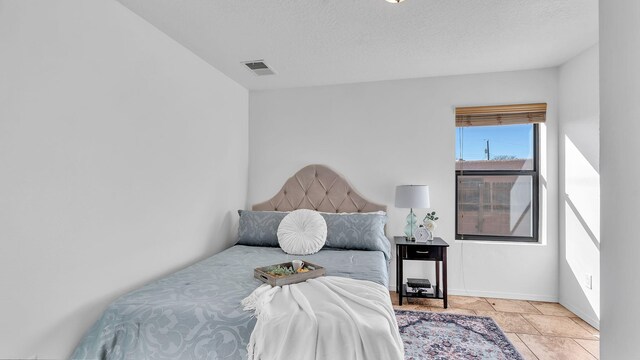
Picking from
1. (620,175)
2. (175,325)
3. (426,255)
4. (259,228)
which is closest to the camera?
(620,175)

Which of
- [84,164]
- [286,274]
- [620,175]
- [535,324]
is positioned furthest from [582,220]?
[84,164]

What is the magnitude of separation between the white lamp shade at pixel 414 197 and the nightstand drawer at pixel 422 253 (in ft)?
1.36

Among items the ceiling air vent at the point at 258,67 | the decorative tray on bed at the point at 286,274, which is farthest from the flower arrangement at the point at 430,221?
the ceiling air vent at the point at 258,67

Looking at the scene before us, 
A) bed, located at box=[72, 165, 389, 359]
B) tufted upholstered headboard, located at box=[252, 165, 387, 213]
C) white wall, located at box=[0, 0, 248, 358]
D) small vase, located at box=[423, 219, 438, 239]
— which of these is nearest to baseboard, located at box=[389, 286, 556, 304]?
small vase, located at box=[423, 219, 438, 239]

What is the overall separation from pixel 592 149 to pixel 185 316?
3.39m

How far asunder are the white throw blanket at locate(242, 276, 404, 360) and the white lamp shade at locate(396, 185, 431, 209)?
1599mm

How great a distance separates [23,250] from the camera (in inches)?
56.7

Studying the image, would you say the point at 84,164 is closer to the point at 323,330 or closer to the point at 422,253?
the point at 323,330

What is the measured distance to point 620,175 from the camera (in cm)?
91

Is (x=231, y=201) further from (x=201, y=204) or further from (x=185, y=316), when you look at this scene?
(x=185, y=316)

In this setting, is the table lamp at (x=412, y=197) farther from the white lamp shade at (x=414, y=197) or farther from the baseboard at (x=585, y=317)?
the baseboard at (x=585, y=317)

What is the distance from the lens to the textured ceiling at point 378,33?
2.00 m

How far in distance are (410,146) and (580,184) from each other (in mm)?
1578

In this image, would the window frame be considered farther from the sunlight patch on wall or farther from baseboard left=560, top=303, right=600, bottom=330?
baseboard left=560, top=303, right=600, bottom=330
